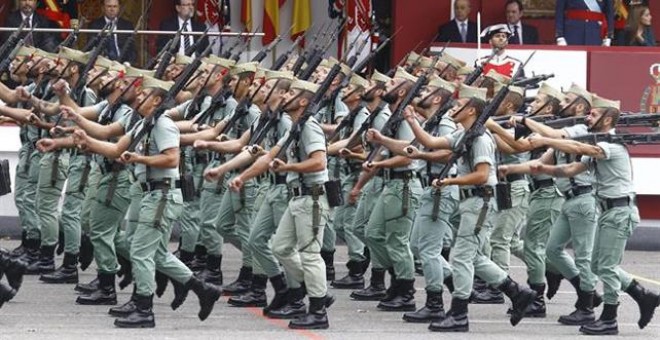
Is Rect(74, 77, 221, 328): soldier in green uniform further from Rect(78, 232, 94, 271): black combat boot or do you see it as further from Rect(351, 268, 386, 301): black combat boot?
Rect(78, 232, 94, 271): black combat boot

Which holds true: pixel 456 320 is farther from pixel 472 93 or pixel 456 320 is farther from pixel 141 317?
pixel 141 317

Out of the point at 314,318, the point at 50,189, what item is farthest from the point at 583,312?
the point at 50,189

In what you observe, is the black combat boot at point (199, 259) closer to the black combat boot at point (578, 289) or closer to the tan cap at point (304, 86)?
the tan cap at point (304, 86)

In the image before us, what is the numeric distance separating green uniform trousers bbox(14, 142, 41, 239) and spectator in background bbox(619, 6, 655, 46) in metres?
7.58

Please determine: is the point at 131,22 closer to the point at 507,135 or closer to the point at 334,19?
the point at 334,19

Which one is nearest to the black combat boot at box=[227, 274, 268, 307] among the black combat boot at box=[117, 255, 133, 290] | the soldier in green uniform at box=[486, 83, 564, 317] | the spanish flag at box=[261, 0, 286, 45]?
the black combat boot at box=[117, 255, 133, 290]

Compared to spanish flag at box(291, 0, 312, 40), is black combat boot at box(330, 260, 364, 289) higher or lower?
lower

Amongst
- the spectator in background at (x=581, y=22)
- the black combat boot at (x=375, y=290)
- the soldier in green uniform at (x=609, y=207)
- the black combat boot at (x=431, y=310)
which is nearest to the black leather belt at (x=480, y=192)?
the soldier in green uniform at (x=609, y=207)

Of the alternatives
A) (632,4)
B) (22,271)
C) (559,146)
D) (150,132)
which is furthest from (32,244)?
(632,4)

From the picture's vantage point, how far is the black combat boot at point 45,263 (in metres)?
18.8

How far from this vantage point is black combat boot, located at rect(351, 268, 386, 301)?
58.6ft

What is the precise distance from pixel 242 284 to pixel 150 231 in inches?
99.6

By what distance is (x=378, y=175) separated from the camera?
1738 cm

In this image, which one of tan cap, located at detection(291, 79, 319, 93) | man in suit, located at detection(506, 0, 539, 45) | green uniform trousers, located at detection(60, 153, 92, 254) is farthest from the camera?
man in suit, located at detection(506, 0, 539, 45)
